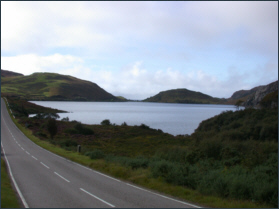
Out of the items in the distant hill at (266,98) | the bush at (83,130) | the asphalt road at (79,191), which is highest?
the distant hill at (266,98)

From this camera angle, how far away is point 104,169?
1488cm

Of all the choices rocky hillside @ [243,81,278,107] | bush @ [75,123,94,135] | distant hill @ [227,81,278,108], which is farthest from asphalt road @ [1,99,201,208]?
rocky hillside @ [243,81,278,107]

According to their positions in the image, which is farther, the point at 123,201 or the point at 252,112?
the point at 252,112

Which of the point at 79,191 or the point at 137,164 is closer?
the point at 79,191

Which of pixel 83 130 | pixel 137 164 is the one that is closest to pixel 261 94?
pixel 83 130

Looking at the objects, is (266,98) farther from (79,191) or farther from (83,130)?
(79,191)

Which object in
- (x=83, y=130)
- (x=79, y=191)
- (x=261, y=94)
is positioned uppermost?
(x=261, y=94)

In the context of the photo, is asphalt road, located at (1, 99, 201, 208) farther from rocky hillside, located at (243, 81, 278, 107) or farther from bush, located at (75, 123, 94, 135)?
rocky hillside, located at (243, 81, 278, 107)

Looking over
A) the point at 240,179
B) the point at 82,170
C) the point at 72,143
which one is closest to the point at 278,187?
the point at 240,179

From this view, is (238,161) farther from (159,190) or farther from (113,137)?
(113,137)

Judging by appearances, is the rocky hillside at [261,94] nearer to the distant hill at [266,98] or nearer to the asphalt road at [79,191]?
the distant hill at [266,98]

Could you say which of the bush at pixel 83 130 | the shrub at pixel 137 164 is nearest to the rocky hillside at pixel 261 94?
the bush at pixel 83 130

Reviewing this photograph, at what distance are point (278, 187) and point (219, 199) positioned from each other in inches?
78.4

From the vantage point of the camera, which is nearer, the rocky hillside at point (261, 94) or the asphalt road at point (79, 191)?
the asphalt road at point (79, 191)
